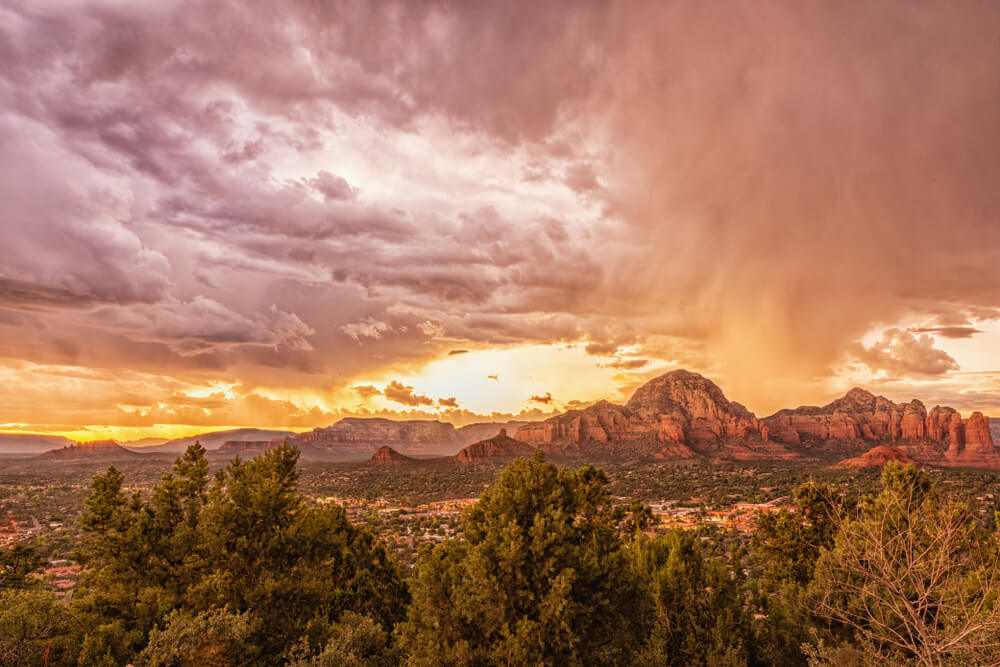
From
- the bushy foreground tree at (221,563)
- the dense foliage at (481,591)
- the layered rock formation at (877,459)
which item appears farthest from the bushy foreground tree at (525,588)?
the layered rock formation at (877,459)

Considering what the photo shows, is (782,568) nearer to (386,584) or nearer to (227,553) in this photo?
(386,584)

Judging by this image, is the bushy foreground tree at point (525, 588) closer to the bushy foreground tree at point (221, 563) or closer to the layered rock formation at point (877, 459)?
the bushy foreground tree at point (221, 563)

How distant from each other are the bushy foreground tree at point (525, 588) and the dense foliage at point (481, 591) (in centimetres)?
8

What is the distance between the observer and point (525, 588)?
20188 mm

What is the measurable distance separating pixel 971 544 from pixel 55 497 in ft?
488

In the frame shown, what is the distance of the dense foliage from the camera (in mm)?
19344

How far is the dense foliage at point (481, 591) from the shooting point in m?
19.3

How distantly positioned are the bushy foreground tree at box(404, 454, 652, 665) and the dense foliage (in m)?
0.08

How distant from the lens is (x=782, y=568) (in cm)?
3784

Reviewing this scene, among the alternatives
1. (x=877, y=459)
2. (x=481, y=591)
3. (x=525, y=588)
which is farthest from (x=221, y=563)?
(x=877, y=459)

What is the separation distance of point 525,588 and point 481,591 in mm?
1765

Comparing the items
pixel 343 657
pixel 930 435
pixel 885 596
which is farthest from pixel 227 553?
pixel 930 435

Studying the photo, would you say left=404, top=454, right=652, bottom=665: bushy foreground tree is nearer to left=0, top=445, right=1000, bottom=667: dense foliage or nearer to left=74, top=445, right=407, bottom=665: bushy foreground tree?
left=0, top=445, right=1000, bottom=667: dense foliage

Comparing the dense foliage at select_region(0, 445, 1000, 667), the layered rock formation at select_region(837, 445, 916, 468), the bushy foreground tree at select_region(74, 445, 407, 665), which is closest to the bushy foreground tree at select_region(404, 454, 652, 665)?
the dense foliage at select_region(0, 445, 1000, 667)
